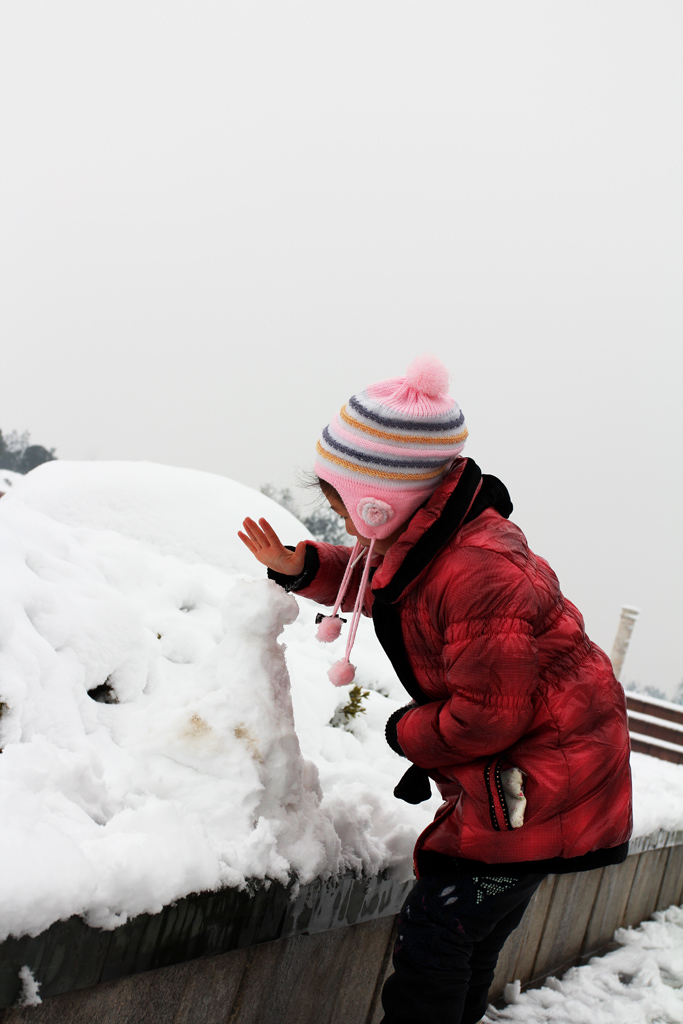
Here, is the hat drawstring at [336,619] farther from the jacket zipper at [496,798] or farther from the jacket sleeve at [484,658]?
the jacket zipper at [496,798]

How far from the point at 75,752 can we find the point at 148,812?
23 cm

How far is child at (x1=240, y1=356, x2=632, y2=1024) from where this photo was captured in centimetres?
156

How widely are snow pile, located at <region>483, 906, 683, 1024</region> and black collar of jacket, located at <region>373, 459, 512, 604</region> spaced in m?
1.65

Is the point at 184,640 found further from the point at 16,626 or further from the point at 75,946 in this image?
the point at 75,946

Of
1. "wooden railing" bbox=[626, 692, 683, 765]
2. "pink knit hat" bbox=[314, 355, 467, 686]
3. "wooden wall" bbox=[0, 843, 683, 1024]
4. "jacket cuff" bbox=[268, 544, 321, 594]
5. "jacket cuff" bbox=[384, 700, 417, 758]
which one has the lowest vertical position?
"wooden railing" bbox=[626, 692, 683, 765]

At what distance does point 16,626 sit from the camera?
186 cm

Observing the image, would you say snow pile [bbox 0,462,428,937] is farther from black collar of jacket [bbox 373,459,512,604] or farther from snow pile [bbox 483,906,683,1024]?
snow pile [bbox 483,906,683,1024]

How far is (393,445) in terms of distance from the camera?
1684 millimetres

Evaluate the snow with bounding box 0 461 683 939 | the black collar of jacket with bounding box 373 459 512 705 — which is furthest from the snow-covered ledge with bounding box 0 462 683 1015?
the black collar of jacket with bounding box 373 459 512 705

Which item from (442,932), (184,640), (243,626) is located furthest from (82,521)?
(442,932)

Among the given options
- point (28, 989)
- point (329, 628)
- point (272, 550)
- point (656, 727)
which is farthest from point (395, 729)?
point (656, 727)

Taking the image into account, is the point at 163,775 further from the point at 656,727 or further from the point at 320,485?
the point at 656,727

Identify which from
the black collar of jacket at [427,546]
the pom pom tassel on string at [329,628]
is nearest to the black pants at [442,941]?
the black collar of jacket at [427,546]

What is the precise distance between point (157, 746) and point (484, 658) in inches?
27.8
